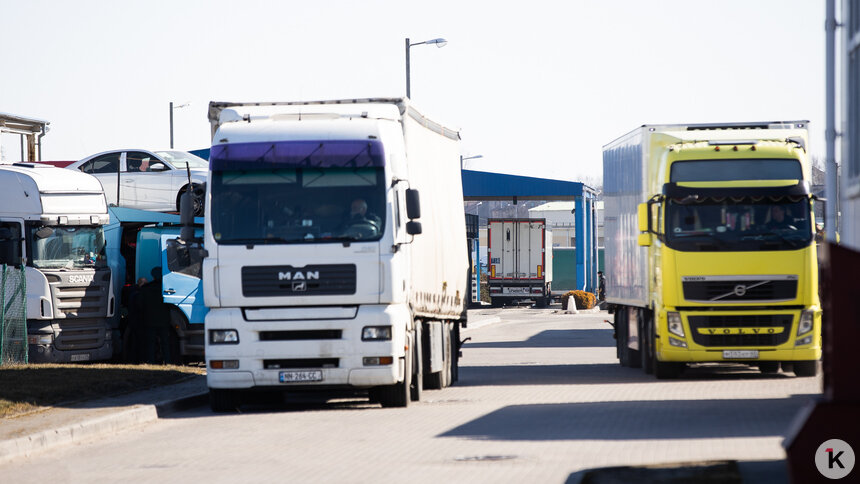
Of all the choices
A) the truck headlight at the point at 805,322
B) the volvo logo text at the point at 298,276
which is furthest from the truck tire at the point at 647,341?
the volvo logo text at the point at 298,276

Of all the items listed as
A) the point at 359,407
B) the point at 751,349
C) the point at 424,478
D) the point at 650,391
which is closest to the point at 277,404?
the point at 359,407

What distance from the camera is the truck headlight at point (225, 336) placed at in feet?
53.2

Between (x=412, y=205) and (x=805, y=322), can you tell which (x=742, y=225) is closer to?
(x=805, y=322)

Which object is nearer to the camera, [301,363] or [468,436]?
[468,436]

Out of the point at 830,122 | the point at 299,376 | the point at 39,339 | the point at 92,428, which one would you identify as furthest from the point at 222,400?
the point at 830,122

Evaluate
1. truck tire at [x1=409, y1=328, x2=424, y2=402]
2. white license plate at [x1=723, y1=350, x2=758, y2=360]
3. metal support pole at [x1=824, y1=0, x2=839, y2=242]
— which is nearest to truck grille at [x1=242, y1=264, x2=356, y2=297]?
truck tire at [x1=409, y1=328, x2=424, y2=402]

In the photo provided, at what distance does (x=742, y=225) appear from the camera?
20.0 m

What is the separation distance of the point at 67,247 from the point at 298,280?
377 inches

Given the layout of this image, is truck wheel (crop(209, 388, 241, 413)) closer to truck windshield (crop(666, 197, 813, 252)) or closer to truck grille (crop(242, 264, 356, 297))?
truck grille (crop(242, 264, 356, 297))

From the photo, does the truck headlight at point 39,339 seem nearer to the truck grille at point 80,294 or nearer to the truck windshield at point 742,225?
the truck grille at point 80,294

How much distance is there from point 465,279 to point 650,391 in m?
5.42

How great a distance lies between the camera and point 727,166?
20.2 meters

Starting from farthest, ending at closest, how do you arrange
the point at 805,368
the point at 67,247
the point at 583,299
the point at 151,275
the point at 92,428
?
the point at 583,299, the point at 151,275, the point at 67,247, the point at 805,368, the point at 92,428

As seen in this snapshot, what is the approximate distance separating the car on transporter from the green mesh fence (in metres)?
6.16
